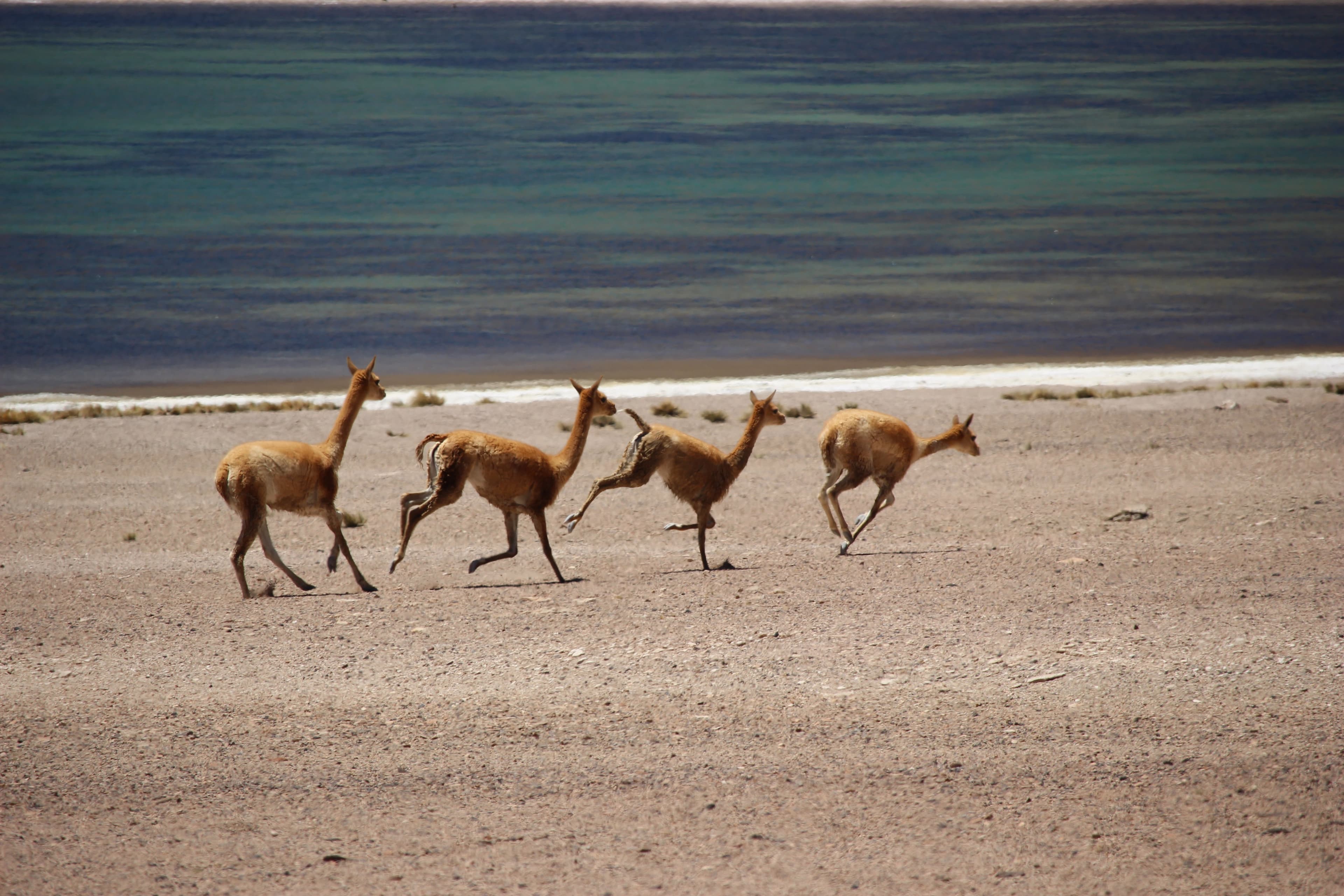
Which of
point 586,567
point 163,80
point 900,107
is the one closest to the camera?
point 586,567

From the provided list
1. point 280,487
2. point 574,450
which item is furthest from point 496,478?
point 280,487

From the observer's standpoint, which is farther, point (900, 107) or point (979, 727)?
point (900, 107)

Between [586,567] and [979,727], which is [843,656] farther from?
[586,567]

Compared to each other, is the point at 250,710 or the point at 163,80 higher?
the point at 163,80

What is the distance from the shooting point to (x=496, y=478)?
10.7 metres

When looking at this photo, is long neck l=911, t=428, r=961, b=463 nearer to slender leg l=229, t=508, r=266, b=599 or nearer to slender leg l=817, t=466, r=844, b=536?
slender leg l=817, t=466, r=844, b=536

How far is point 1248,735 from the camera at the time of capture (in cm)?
700

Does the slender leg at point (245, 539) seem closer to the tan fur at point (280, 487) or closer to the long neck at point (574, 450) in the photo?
the tan fur at point (280, 487)

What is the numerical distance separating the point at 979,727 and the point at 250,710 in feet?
13.4

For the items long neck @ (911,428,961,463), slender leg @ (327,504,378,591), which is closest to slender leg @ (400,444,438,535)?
slender leg @ (327,504,378,591)

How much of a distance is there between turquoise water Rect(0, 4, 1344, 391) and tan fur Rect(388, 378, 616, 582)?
19146 millimetres

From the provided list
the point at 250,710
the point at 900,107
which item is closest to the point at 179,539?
the point at 250,710

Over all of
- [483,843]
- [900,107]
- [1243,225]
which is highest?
[900,107]

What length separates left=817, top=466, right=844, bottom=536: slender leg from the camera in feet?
40.8
